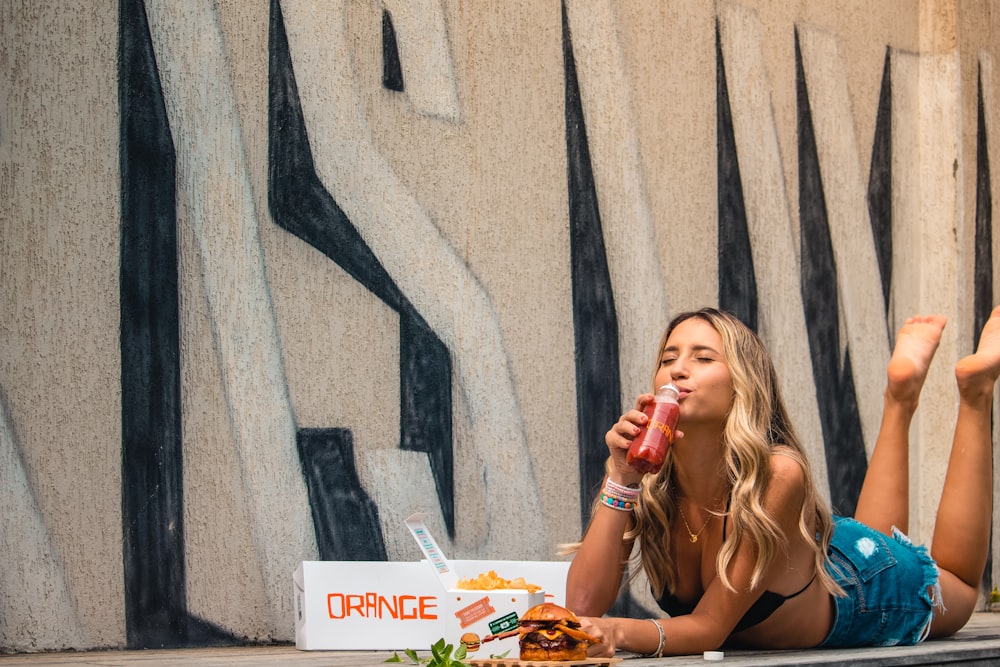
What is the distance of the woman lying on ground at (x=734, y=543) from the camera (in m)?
2.97

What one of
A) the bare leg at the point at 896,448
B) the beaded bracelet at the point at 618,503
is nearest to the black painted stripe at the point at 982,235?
the bare leg at the point at 896,448

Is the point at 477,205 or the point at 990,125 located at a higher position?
the point at 990,125

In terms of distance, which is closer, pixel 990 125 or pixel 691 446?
pixel 691 446

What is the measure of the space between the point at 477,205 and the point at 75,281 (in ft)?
4.68

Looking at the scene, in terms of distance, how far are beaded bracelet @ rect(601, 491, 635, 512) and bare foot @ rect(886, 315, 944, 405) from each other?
4.86 ft

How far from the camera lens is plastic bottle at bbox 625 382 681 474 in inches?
108

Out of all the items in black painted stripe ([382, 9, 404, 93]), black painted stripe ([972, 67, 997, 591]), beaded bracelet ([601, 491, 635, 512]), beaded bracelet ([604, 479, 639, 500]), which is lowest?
beaded bracelet ([601, 491, 635, 512])

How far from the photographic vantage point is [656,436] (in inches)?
109

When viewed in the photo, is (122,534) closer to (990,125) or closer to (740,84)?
(740,84)

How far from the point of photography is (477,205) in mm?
4168

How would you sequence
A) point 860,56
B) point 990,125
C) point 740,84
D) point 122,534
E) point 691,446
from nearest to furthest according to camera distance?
point 691,446, point 122,534, point 740,84, point 860,56, point 990,125

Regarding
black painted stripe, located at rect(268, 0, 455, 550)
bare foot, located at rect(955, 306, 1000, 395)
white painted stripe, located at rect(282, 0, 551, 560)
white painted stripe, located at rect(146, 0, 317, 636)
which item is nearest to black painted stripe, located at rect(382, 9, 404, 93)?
white painted stripe, located at rect(282, 0, 551, 560)

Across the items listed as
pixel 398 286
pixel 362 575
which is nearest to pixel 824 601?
pixel 362 575

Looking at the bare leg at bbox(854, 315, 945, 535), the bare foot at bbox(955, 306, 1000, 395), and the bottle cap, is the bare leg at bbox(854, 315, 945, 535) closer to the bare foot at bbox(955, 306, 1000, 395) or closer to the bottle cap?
the bare foot at bbox(955, 306, 1000, 395)
